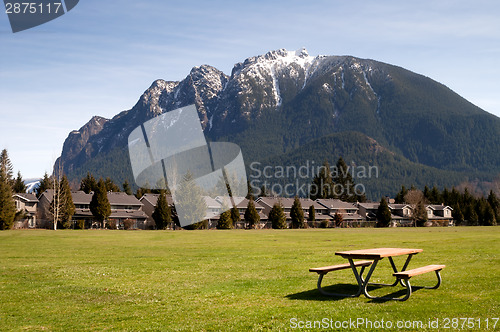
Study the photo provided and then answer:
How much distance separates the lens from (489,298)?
10930mm

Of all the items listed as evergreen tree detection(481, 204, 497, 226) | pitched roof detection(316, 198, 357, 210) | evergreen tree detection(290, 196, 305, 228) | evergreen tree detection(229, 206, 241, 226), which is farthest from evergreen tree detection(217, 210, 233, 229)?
evergreen tree detection(481, 204, 497, 226)

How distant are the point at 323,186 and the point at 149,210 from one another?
213ft

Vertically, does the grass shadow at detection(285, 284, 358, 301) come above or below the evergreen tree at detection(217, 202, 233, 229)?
above

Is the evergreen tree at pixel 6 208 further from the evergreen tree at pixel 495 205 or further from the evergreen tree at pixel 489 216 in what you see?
the evergreen tree at pixel 495 205

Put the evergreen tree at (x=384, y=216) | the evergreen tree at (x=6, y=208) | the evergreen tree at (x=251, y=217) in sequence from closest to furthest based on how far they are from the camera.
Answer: the evergreen tree at (x=6, y=208) < the evergreen tree at (x=251, y=217) < the evergreen tree at (x=384, y=216)

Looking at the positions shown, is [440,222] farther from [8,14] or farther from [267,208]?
[8,14]

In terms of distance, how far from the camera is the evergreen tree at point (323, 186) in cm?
14975

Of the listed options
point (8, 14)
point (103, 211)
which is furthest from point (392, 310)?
point (103, 211)

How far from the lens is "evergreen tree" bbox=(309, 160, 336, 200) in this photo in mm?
149750

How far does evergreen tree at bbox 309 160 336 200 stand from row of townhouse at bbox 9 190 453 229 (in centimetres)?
1043

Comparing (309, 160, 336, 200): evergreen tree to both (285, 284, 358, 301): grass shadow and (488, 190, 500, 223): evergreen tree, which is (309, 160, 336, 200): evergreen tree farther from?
(285, 284, 358, 301): grass shadow

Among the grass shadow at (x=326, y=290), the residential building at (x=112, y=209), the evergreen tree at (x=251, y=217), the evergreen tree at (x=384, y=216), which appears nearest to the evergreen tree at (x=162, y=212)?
the residential building at (x=112, y=209)

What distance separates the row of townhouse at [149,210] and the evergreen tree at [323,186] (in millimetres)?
10432

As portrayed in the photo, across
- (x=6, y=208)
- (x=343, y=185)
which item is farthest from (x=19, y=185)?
(x=343, y=185)
